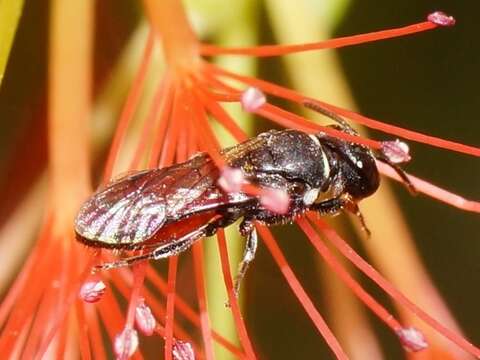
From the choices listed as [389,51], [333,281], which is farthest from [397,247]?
[389,51]

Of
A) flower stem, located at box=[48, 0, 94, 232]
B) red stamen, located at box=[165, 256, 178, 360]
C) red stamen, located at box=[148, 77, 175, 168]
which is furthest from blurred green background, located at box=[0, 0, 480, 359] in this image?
red stamen, located at box=[165, 256, 178, 360]

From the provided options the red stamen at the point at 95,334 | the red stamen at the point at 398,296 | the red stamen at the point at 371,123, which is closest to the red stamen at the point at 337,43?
the red stamen at the point at 371,123

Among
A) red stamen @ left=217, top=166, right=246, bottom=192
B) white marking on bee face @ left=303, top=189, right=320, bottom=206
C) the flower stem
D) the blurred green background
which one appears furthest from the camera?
the blurred green background

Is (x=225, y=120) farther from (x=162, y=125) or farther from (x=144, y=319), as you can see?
(x=144, y=319)

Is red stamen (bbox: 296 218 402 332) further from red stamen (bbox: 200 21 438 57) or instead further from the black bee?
red stamen (bbox: 200 21 438 57)

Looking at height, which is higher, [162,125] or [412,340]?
[162,125]

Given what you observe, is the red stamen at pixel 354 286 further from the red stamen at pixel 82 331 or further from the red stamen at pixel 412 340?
the red stamen at pixel 82 331

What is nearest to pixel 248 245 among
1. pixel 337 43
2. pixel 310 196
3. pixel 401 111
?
pixel 310 196
